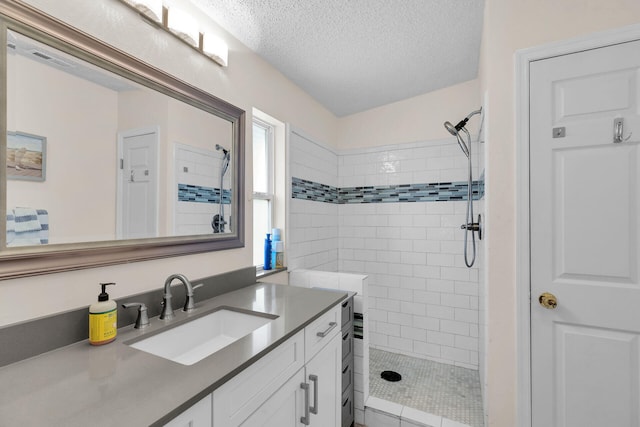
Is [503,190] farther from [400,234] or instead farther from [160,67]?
[160,67]

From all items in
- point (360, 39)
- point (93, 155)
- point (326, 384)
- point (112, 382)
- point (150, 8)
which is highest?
point (360, 39)

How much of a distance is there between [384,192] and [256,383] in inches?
90.7

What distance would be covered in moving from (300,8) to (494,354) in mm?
2089

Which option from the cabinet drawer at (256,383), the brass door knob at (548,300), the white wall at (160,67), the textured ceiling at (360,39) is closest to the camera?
the cabinet drawer at (256,383)

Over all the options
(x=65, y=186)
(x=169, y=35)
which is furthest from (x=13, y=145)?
(x=169, y=35)

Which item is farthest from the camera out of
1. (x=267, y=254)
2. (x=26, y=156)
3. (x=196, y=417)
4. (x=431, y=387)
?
(x=431, y=387)

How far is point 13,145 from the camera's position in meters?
0.89

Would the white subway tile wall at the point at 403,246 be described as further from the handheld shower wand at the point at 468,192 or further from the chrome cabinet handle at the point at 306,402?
the chrome cabinet handle at the point at 306,402

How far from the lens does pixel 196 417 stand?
744mm

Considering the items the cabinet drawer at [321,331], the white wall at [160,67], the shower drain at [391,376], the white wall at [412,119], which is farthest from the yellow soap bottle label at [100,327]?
the white wall at [412,119]

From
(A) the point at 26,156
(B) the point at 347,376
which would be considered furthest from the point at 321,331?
(A) the point at 26,156

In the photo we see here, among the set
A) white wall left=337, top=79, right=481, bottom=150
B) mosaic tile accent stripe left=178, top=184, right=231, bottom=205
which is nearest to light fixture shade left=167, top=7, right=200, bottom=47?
mosaic tile accent stripe left=178, top=184, right=231, bottom=205

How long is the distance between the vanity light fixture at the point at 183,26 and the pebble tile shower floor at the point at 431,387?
2.47 meters

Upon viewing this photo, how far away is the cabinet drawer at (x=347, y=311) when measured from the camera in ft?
5.79
